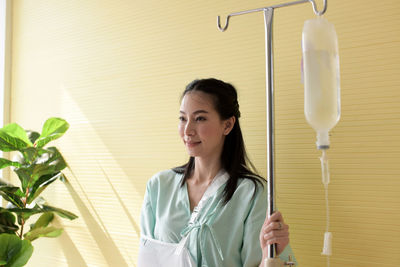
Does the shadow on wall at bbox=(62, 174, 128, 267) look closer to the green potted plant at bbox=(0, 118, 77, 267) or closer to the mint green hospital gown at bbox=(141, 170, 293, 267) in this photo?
the green potted plant at bbox=(0, 118, 77, 267)

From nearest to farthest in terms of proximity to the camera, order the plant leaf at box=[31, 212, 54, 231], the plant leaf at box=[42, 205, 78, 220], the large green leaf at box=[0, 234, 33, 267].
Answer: the large green leaf at box=[0, 234, 33, 267]
the plant leaf at box=[42, 205, 78, 220]
the plant leaf at box=[31, 212, 54, 231]

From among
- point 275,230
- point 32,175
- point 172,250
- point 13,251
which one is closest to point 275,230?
point 275,230

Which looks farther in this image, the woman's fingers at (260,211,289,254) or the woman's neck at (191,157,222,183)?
the woman's neck at (191,157,222,183)

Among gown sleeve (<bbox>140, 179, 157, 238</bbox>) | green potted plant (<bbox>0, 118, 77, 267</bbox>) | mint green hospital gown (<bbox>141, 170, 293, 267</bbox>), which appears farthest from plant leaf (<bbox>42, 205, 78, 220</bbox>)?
mint green hospital gown (<bbox>141, 170, 293, 267</bbox>)

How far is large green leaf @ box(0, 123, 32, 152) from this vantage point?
2.30 m

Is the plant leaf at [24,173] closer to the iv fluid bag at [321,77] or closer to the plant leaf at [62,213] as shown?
the plant leaf at [62,213]

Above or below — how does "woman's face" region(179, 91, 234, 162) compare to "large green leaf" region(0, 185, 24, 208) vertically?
above

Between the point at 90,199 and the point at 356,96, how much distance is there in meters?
1.45

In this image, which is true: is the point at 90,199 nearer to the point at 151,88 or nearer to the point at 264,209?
the point at 151,88

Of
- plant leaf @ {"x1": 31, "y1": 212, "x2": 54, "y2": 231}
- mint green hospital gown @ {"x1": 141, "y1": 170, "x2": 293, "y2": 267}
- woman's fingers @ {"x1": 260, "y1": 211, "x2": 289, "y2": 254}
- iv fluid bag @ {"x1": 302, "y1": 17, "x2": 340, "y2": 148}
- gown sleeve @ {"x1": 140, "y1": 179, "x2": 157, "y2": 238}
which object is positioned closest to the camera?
iv fluid bag @ {"x1": 302, "y1": 17, "x2": 340, "y2": 148}

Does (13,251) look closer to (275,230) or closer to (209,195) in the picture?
(209,195)

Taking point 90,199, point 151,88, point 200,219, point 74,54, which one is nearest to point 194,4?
point 151,88

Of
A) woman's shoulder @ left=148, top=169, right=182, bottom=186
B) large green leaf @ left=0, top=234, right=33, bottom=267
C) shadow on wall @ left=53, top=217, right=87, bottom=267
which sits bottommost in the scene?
shadow on wall @ left=53, top=217, right=87, bottom=267

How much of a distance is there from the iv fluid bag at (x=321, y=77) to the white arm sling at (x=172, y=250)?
0.73 m
